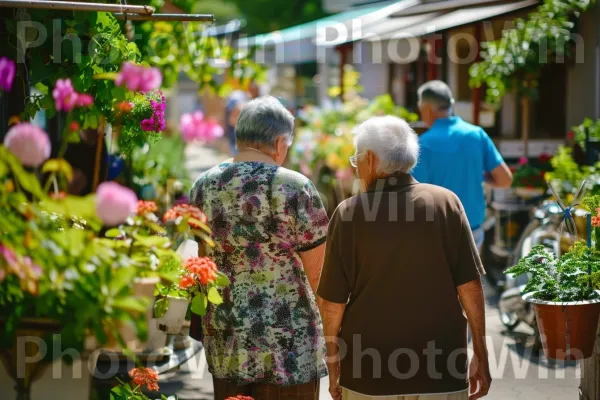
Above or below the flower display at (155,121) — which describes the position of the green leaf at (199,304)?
below

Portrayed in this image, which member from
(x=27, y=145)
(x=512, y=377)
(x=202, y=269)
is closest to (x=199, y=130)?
(x=512, y=377)

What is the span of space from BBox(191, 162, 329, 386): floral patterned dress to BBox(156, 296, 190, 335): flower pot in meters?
0.96

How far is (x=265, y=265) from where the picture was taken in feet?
12.9

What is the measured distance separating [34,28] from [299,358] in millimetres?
1915

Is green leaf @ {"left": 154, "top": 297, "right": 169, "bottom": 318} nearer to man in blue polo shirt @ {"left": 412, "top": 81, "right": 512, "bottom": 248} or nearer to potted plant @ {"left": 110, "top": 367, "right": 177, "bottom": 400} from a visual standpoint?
potted plant @ {"left": 110, "top": 367, "right": 177, "bottom": 400}

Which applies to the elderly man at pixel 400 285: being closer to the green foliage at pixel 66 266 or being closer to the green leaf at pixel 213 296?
the green leaf at pixel 213 296

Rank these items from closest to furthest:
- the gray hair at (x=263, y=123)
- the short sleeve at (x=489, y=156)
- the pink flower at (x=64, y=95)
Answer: the pink flower at (x=64, y=95), the gray hair at (x=263, y=123), the short sleeve at (x=489, y=156)

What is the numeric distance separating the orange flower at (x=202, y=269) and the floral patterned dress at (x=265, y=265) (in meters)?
0.46

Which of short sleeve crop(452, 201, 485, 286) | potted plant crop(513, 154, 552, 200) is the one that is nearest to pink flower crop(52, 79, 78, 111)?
short sleeve crop(452, 201, 485, 286)

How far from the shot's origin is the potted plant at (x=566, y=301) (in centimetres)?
406

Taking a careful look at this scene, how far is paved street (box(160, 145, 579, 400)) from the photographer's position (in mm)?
6160

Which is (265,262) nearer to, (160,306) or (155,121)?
(160,306)

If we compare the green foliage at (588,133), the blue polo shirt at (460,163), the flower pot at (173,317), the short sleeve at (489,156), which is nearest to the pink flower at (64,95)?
the flower pot at (173,317)

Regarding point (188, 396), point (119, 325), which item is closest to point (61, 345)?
point (119, 325)
